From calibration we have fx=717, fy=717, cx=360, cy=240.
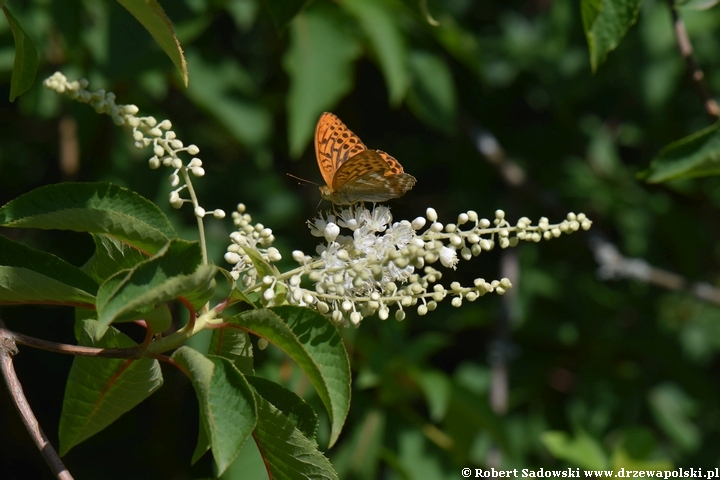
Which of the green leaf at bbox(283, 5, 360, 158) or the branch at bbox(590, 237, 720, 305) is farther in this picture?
the branch at bbox(590, 237, 720, 305)

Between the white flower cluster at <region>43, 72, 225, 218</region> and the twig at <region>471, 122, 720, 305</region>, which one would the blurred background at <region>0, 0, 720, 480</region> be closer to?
the twig at <region>471, 122, 720, 305</region>

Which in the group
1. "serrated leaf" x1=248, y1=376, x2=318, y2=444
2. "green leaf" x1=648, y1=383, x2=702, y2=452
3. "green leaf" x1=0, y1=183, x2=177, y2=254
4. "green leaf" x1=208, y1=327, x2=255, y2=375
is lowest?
"green leaf" x1=648, y1=383, x2=702, y2=452

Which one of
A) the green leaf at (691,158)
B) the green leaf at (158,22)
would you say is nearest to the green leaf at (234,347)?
the green leaf at (158,22)

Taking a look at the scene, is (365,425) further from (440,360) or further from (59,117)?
(59,117)

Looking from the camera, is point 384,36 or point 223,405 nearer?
point 223,405

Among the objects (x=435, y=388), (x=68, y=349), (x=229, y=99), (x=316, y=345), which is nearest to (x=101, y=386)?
(x=68, y=349)

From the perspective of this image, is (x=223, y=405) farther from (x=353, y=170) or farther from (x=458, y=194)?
(x=458, y=194)

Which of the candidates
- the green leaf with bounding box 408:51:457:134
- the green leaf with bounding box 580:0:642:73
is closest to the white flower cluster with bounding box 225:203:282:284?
the green leaf with bounding box 580:0:642:73
